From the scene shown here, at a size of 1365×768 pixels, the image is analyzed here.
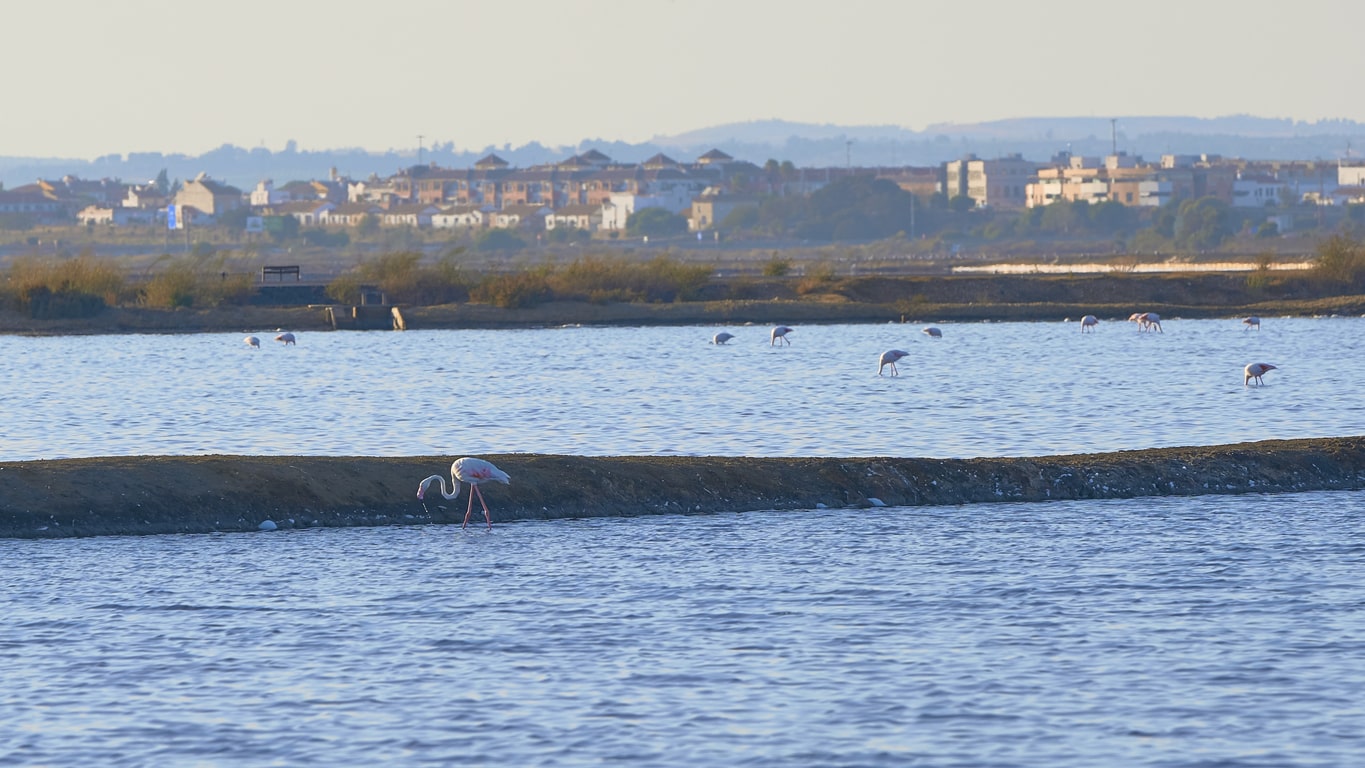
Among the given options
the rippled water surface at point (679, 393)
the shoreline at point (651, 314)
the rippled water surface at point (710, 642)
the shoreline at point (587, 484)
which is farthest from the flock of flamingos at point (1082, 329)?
the rippled water surface at point (710, 642)

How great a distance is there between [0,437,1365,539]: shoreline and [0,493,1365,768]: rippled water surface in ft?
1.54

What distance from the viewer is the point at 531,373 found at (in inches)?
1772

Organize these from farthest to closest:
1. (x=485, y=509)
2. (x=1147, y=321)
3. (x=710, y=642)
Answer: (x=1147, y=321)
(x=485, y=509)
(x=710, y=642)

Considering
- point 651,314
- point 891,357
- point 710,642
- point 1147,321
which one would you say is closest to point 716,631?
point 710,642

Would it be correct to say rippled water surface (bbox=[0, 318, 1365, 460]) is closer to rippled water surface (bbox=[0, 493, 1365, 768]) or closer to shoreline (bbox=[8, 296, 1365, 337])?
shoreline (bbox=[8, 296, 1365, 337])

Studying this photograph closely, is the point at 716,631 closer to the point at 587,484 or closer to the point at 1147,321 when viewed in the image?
the point at 587,484

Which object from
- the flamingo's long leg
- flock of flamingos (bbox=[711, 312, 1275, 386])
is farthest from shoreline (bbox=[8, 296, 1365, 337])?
the flamingo's long leg

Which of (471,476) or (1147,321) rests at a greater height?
(471,476)

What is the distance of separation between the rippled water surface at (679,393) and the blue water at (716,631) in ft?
1.16

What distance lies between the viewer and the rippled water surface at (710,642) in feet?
43.3

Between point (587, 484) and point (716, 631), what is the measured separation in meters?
6.33

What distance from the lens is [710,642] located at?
52.5 feet

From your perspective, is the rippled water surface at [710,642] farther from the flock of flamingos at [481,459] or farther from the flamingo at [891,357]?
the flamingo at [891,357]

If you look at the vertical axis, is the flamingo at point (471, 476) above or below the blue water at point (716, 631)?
above
